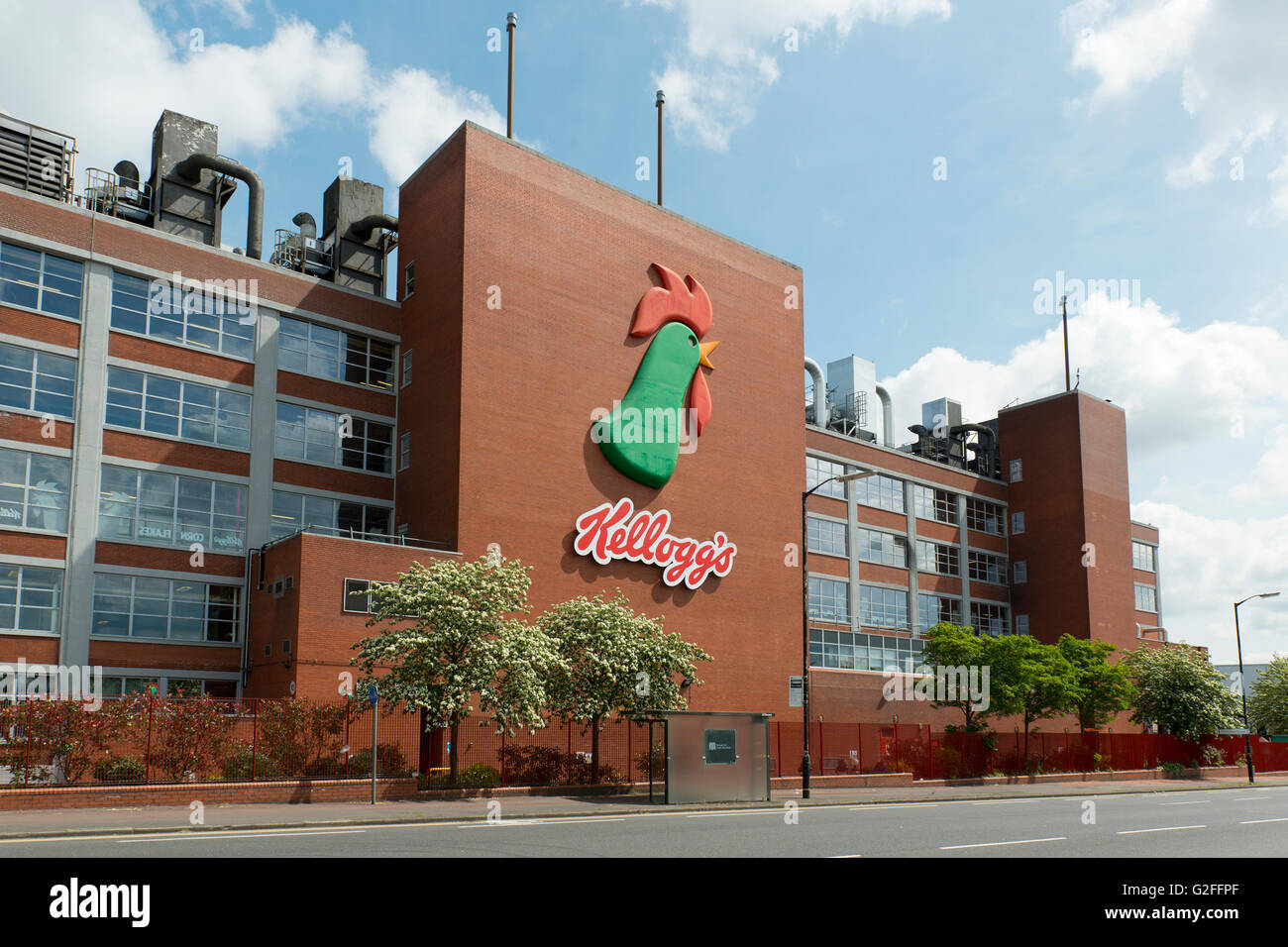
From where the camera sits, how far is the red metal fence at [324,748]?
25812 millimetres

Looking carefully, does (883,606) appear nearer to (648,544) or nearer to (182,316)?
(648,544)

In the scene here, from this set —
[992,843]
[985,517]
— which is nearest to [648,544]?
[992,843]

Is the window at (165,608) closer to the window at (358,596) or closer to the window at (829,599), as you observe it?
the window at (358,596)

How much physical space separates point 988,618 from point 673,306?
37420mm

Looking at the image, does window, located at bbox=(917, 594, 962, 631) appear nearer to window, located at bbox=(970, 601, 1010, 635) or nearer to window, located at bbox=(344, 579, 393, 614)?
window, located at bbox=(970, 601, 1010, 635)

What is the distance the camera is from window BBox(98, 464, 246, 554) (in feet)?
124

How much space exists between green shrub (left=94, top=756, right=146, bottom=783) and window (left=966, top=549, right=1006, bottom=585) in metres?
57.0

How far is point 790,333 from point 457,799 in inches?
1260

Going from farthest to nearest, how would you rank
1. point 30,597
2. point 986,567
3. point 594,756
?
point 986,567
point 30,597
point 594,756

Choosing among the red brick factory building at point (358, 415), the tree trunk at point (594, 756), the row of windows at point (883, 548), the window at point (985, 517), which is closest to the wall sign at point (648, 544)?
the red brick factory building at point (358, 415)

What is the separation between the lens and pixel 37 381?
36875mm

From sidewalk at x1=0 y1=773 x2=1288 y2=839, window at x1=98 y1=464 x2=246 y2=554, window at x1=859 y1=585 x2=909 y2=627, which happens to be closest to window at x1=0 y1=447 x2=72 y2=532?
window at x1=98 y1=464 x2=246 y2=554
